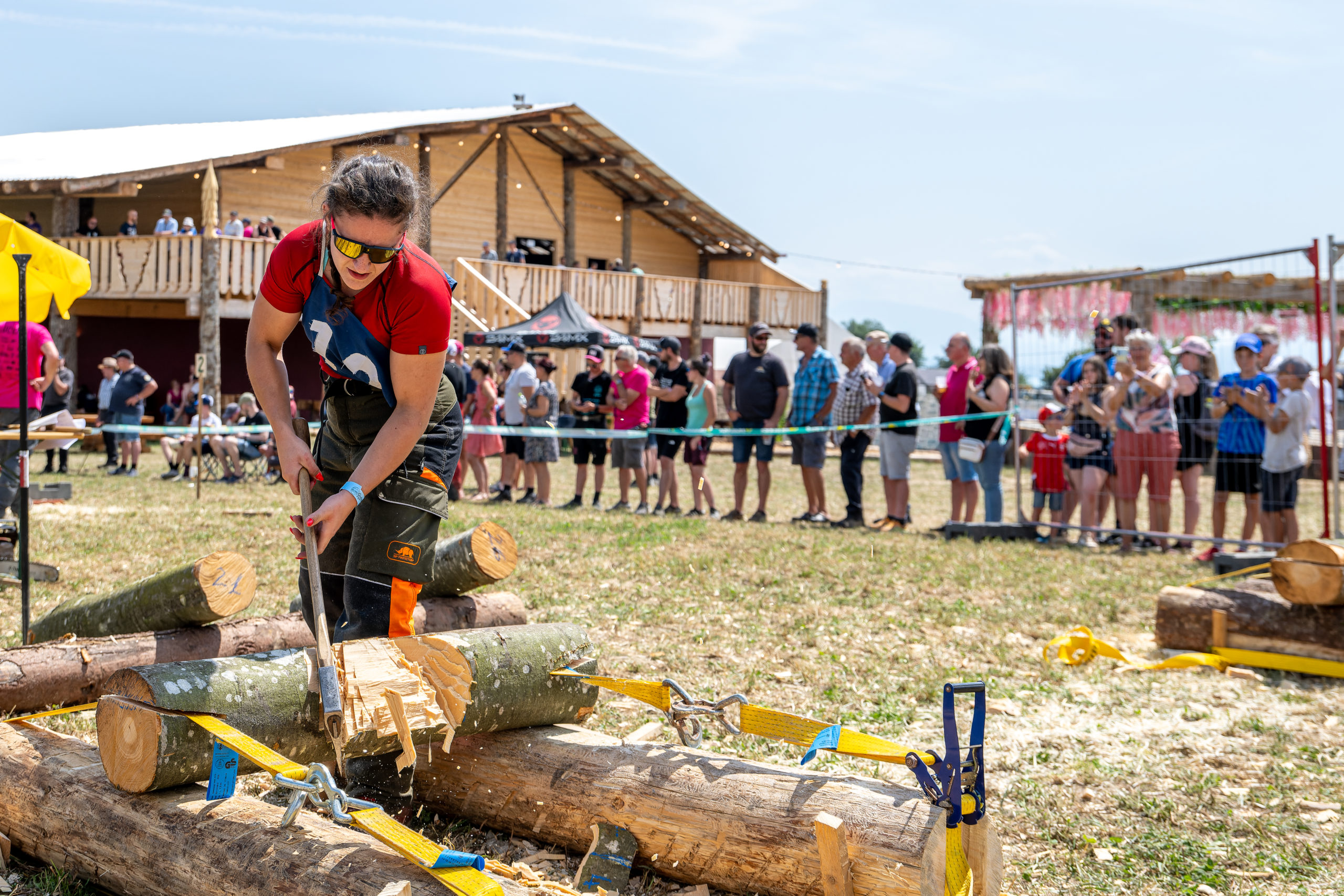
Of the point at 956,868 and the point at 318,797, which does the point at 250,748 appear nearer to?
the point at 318,797

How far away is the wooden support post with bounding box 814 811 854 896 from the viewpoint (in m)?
2.42

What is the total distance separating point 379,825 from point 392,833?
0.13 ft

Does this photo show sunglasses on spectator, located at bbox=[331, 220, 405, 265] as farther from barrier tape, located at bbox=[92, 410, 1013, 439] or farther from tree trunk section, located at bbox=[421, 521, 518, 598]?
barrier tape, located at bbox=[92, 410, 1013, 439]


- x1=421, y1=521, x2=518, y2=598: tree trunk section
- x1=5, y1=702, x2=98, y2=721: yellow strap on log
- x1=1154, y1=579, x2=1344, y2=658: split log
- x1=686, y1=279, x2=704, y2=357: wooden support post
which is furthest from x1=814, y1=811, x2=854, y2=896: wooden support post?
x1=686, y1=279, x2=704, y2=357: wooden support post

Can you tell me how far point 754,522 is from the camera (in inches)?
402

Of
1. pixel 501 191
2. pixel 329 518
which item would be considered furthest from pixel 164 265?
pixel 329 518

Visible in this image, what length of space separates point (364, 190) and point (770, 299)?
26.1m

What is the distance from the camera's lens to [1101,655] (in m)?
5.41

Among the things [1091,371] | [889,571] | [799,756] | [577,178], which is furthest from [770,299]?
[799,756]

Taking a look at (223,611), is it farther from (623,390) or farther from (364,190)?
(623,390)

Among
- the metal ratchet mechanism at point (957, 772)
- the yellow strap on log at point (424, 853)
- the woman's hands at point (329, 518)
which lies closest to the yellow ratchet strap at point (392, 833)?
the yellow strap on log at point (424, 853)

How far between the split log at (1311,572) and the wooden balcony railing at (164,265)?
1755cm

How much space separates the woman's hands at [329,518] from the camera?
284cm

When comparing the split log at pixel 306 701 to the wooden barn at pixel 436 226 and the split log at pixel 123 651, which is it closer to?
the split log at pixel 123 651
